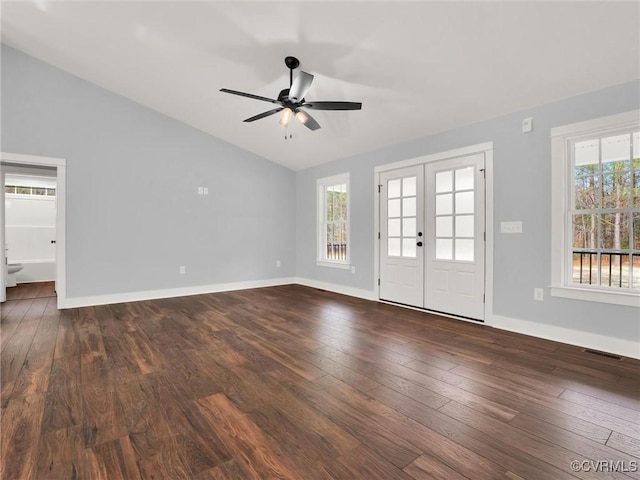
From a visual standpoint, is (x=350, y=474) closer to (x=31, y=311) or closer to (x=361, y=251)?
(x=361, y=251)

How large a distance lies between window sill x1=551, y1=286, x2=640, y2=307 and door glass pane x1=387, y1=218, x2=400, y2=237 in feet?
7.06

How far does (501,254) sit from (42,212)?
9.57 metres

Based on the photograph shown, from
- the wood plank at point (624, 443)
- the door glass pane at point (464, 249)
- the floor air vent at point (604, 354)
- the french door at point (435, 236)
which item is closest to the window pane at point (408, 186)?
the french door at point (435, 236)

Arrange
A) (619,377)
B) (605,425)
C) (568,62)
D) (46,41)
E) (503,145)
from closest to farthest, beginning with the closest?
(605,425), (619,377), (568,62), (503,145), (46,41)

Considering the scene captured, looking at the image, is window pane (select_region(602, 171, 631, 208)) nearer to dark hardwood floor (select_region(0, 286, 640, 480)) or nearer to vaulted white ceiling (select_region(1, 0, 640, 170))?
vaulted white ceiling (select_region(1, 0, 640, 170))

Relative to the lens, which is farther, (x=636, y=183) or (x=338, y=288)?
(x=338, y=288)

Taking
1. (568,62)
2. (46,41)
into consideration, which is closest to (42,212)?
(46,41)

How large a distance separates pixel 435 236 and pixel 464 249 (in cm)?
43

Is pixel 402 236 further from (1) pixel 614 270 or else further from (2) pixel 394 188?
(1) pixel 614 270

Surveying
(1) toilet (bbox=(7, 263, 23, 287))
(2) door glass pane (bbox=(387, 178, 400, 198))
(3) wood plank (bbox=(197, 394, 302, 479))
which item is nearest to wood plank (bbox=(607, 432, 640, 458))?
(3) wood plank (bbox=(197, 394, 302, 479))

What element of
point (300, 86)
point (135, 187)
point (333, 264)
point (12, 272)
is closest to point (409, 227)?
point (333, 264)

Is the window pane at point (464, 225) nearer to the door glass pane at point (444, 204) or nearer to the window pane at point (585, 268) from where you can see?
the door glass pane at point (444, 204)

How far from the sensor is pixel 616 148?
3.05 m

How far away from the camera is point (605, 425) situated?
1.84 meters
